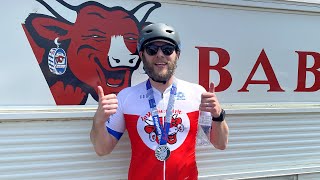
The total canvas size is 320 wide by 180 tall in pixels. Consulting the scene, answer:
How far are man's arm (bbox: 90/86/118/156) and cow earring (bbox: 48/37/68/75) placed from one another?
405mm

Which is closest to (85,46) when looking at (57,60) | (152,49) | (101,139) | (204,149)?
(57,60)

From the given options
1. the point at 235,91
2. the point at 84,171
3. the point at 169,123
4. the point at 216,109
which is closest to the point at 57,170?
the point at 84,171

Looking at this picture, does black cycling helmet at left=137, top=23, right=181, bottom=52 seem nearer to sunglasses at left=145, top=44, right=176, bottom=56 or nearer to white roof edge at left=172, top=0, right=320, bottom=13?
sunglasses at left=145, top=44, right=176, bottom=56

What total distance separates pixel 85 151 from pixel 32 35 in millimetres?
863

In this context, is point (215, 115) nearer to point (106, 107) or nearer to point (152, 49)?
point (152, 49)

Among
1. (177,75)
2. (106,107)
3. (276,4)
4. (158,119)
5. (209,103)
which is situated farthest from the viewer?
(276,4)

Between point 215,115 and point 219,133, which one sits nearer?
point 215,115

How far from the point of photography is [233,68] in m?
2.88

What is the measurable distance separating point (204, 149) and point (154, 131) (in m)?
0.65

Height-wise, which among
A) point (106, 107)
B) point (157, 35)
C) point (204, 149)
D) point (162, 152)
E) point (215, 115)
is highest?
point (157, 35)

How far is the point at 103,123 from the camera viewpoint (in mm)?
2209

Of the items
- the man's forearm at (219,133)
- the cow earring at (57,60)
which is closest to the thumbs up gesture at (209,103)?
the man's forearm at (219,133)

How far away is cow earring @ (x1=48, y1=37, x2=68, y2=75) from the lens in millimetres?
2428

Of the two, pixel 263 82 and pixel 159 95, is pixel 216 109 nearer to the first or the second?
pixel 159 95
